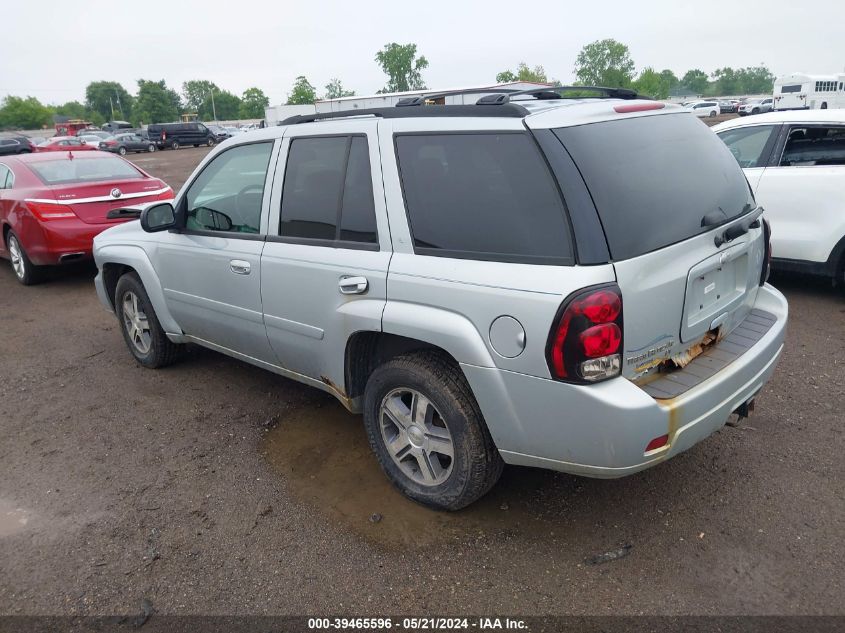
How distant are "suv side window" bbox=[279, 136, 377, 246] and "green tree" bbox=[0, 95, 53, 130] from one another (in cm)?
12815

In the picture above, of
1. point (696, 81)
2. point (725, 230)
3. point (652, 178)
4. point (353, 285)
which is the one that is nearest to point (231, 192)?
point (353, 285)

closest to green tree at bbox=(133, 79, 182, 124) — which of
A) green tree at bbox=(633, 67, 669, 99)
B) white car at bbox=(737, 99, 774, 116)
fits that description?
green tree at bbox=(633, 67, 669, 99)

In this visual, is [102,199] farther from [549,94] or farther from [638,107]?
[638,107]

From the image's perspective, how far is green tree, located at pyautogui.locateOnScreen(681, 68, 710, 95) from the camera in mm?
169750

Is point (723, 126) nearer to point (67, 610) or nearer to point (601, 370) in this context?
point (601, 370)

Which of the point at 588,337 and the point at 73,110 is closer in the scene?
the point at 588,337

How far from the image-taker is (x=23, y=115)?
110m

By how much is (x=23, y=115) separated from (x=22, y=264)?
406 ft

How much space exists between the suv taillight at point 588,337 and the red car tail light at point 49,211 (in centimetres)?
696

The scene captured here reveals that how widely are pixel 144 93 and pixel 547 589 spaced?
12582 cm

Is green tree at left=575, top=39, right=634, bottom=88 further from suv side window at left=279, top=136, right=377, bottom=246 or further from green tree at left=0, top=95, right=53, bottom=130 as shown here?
suv side window at left=279, top=136, right=377, bottom=246

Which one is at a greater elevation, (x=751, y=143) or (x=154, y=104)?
(x=154, y=104)

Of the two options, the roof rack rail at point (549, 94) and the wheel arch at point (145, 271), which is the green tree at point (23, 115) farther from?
the roof rack rail at point (549, 94)

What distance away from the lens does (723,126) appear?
6828mm
